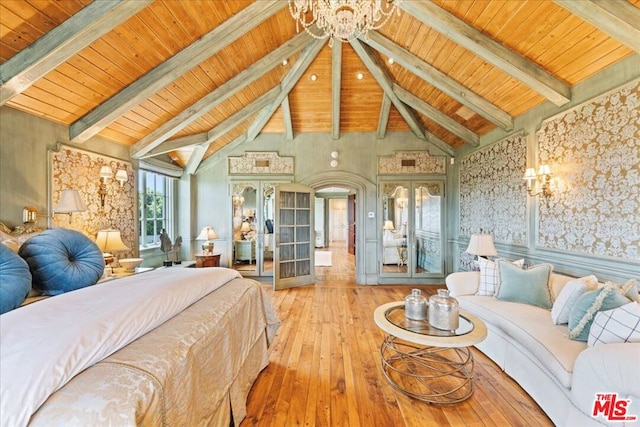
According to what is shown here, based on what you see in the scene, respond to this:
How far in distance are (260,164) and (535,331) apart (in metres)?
5.13

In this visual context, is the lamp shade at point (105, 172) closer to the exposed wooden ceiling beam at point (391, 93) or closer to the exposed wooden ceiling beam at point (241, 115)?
the exposed wooden ceiling beam at point (241, 115)

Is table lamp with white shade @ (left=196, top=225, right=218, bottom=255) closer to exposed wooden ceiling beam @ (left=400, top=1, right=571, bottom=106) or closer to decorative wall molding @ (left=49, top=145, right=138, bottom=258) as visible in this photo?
decorative wall molding @ (left=49, top=145, right=138, bottom=258)

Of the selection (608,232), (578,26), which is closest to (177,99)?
(578,26)

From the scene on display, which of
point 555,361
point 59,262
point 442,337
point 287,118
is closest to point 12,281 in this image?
point 59,262

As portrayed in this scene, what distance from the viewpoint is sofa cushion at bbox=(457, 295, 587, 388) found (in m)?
1.89

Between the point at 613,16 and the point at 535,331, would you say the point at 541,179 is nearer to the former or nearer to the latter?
the point at 613,16

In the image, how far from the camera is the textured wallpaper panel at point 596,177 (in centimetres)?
243

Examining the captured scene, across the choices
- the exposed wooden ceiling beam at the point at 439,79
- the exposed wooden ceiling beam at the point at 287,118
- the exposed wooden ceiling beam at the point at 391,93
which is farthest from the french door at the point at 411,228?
the exposed wooden ceiling beam at the point at 287,118

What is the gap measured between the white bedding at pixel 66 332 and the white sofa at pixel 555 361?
2347 mm

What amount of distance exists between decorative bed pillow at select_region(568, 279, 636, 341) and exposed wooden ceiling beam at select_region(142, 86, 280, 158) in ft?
15.6

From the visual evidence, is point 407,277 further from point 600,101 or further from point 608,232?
point 600,101

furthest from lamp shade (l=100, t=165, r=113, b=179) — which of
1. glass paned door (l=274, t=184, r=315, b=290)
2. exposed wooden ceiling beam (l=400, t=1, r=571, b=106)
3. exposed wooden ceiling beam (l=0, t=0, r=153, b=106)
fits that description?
exposed wooden ceiling beam (l=400, t=1, r=571, b=106)

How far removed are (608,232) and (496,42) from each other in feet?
7.06

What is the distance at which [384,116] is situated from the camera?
5.44 metres
